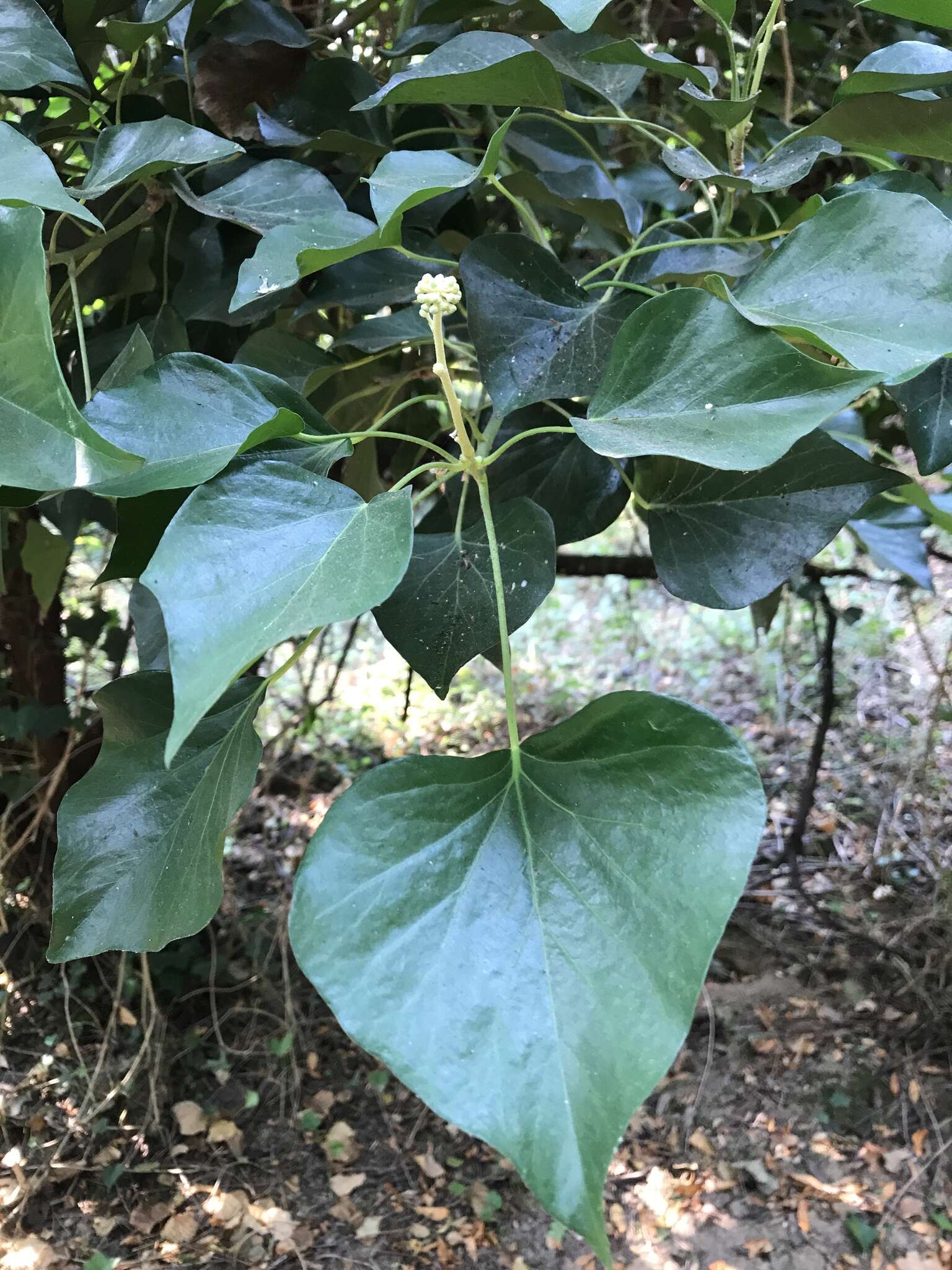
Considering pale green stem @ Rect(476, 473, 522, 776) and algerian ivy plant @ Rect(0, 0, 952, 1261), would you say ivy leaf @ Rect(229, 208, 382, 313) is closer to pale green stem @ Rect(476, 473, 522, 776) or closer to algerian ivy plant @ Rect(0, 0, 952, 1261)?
algerian ivy plant @ Rect(0, 0, 952, 1261)

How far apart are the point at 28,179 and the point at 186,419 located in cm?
9

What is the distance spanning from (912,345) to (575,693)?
1592 millimetres

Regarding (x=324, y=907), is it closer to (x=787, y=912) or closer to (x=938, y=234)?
(x=938, y=234)

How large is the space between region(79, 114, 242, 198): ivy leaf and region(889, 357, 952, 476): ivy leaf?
0.32m

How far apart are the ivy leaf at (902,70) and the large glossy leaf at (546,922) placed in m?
0.29

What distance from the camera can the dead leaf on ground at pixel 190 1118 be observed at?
3.22ft

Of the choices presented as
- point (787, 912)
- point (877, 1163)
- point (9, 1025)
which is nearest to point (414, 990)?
point (9, 1025)

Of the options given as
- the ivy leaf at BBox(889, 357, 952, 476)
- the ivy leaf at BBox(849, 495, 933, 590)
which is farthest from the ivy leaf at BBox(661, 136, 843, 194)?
the ivy leaf at BBox(849, 495, 933, 590)

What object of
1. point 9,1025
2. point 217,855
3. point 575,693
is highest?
Result: point 217,855

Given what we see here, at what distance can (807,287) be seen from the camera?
31 centimetres

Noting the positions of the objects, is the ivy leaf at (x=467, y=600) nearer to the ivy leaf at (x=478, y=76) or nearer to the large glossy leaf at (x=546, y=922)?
the large glossy leaf at (x=546, y=922)

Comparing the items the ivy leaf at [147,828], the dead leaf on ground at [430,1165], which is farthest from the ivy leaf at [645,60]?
the dead leaf on ground at [430,1165]

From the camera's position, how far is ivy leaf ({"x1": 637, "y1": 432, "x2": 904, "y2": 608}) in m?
0.39

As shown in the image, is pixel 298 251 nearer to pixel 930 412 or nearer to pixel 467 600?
pixel 467 600
